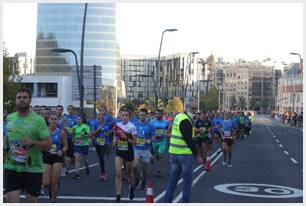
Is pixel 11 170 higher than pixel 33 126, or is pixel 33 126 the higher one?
pixel 33 126

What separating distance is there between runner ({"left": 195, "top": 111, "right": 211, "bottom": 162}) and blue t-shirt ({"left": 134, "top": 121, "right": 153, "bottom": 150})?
512cm

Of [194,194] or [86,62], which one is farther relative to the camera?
[86,62]

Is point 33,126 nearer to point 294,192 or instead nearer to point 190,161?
point 190,161

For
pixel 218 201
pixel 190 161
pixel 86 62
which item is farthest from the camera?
pixel 86 62

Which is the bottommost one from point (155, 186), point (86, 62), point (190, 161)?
point (155, 186)

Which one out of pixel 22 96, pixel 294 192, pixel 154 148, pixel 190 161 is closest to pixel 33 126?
pixel 22 96

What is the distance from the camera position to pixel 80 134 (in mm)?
14688

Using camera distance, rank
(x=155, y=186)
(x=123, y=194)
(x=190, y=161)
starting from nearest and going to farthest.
Answer: (x=190, y=161), (x=123, y=194), (x=155, y=186)

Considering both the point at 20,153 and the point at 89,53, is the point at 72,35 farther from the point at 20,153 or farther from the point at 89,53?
the point at 20,153

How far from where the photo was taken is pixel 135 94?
193 meters

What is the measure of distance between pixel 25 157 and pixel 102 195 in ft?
15.2

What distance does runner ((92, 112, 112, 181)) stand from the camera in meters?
14.1

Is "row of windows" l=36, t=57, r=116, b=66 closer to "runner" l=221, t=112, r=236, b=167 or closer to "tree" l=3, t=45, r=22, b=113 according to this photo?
"tree" l=3, t=45, r=22, b=113

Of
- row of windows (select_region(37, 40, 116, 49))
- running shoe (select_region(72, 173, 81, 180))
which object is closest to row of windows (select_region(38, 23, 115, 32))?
row of windows (select_region(37, 40, 116, 49))
